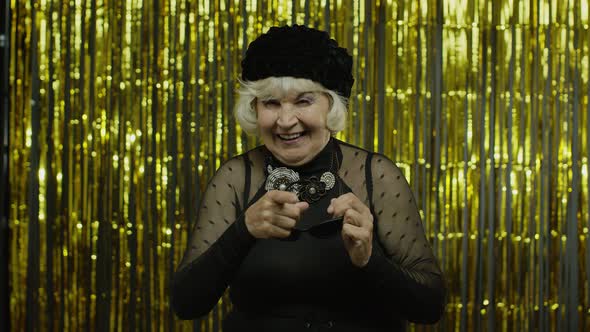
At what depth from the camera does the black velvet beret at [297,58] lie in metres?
1.51

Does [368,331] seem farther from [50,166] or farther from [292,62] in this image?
[50,166]

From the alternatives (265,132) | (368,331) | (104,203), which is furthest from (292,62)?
(104,203)

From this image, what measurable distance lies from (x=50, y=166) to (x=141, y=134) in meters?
0.32

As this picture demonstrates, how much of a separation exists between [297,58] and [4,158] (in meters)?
1.56

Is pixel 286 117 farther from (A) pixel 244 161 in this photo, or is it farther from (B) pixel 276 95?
(A) pixel 244 161

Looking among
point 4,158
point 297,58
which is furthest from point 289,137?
point 4,158

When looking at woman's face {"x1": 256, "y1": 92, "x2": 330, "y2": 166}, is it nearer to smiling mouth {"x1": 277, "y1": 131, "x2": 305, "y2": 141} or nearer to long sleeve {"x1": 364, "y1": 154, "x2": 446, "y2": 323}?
smiling mouth {"x1": 277, "y1": 131, "x2": 305, "y2": 141}

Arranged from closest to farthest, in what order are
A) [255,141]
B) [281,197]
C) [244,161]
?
[281,197]
[244,161]
[255,141]

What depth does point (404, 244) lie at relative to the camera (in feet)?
5.13

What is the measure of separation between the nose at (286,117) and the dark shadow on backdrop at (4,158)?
1.50 m

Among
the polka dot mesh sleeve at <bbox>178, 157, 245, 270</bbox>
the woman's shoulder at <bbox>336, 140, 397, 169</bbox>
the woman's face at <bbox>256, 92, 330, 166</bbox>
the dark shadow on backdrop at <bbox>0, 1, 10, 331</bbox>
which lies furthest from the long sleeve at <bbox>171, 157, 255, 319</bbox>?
the dark shadow on backdrop at <bbox>0, 1, 10, 331</bbox>

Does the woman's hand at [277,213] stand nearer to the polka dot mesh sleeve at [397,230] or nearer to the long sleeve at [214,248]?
the long sleeve at [214,248]

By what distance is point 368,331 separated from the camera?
1570 millimetres

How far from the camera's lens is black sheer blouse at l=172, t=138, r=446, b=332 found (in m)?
1.49
